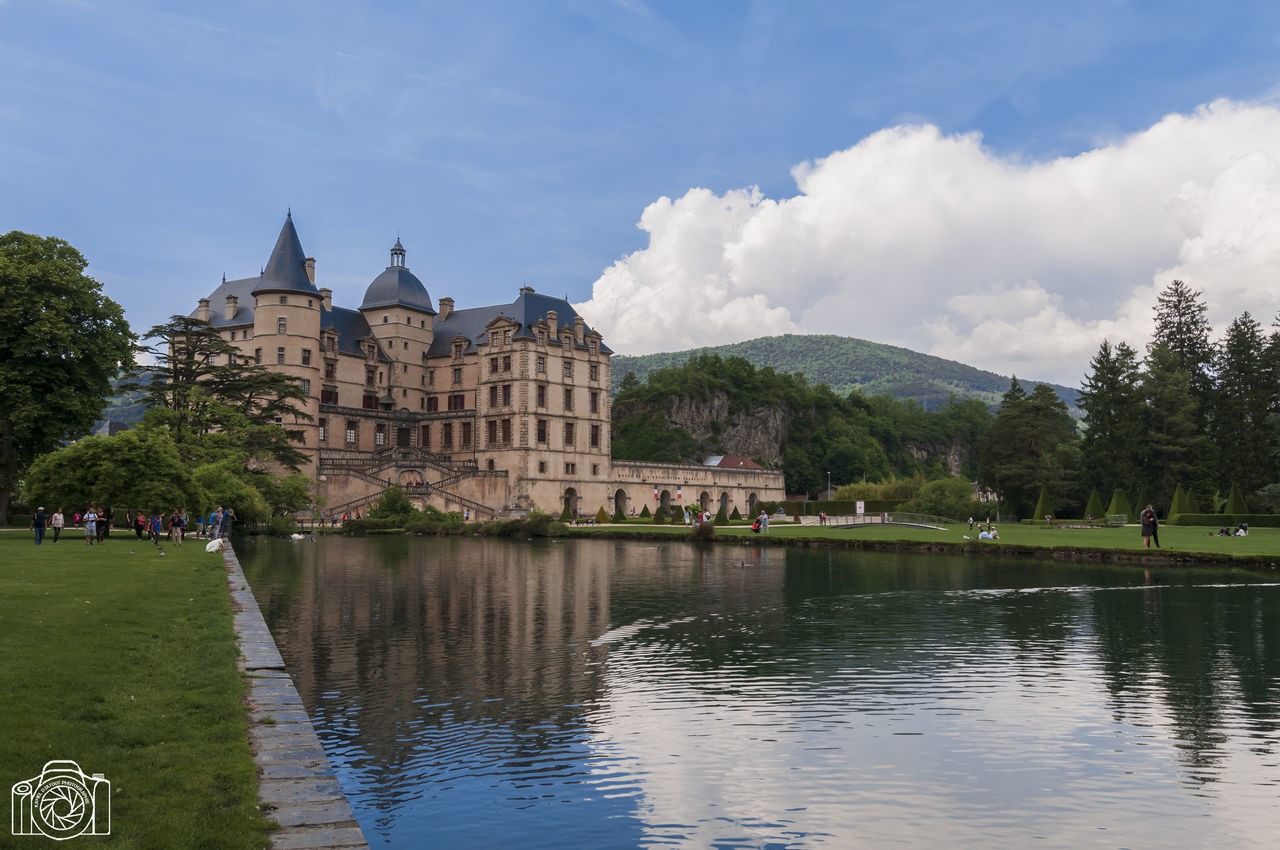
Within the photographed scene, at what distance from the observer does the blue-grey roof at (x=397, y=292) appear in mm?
89250

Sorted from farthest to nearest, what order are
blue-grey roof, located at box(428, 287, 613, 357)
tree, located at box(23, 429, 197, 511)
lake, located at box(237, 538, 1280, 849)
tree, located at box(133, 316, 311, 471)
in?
blue-grey roof, located at box(428, 287, 613, 357)
tree, located at box(133, 316, 311, 471)
tree, located at box(23, 429, 197, 511)
lake, located at box(237, 538, 1280, 849)

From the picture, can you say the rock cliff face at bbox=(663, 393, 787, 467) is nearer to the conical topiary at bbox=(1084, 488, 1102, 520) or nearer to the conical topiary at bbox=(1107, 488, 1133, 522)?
the conical topiary at bbox=(1084, 488, 1102, 520)

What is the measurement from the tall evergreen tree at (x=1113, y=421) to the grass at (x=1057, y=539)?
459 inches

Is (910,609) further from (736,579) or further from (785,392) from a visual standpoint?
(785,392)

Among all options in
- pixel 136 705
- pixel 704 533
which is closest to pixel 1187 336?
pixel 704 533

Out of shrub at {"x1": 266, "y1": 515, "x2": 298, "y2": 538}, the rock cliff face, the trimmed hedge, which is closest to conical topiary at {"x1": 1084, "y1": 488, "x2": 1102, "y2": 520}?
the trimmed hedge

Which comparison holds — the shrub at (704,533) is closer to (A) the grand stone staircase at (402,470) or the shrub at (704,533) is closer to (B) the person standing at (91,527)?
(A) the grand stone staircase at (402,470)

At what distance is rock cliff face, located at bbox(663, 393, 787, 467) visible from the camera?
126m

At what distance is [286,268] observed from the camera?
75.2m

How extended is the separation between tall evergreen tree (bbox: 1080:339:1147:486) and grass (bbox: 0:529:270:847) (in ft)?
218

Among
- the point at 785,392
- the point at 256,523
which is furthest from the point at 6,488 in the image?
the point at 785,392

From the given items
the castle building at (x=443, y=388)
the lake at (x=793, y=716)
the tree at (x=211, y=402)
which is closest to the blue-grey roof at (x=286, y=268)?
the castle building at (x=443, y=388)

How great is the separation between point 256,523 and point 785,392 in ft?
308

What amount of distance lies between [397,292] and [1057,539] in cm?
6294
